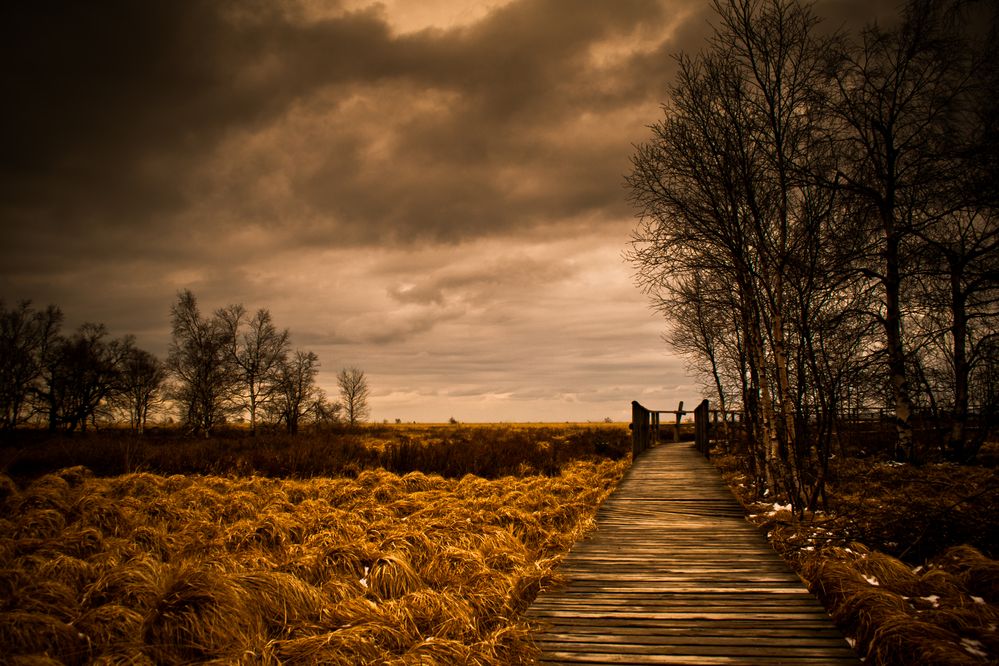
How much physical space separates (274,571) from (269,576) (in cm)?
68

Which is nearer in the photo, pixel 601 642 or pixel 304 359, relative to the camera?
pixel 601 642

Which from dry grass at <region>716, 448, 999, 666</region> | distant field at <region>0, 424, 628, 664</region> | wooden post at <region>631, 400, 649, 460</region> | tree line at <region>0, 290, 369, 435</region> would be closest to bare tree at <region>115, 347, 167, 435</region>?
tree line at <region>0, 290, 369, 435</region>

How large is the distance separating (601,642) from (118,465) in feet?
50.7

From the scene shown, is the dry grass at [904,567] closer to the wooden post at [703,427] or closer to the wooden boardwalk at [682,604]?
the wooden boardwalk at [682,604]

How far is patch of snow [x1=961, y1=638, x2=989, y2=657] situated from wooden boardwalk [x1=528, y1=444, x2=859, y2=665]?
815mm

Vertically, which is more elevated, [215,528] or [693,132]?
[693,132]

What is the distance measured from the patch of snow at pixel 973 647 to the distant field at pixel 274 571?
2968 millimetres

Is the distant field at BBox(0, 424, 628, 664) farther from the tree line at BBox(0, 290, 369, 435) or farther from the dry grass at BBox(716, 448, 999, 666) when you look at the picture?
the tree line at BBox(0, 290, 369, 435)

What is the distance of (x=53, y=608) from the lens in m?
4.09

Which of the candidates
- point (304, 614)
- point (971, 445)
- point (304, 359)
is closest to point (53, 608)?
point (304, 614)

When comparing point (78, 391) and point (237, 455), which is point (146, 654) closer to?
point (237, 455)

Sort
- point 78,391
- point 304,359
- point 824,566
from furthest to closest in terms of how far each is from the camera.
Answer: point 304,359
point 78,391
point 824,566

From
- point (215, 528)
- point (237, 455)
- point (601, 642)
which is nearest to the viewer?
point (601, 642)

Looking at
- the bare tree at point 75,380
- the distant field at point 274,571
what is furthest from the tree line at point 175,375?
the distant field at point 274,571
